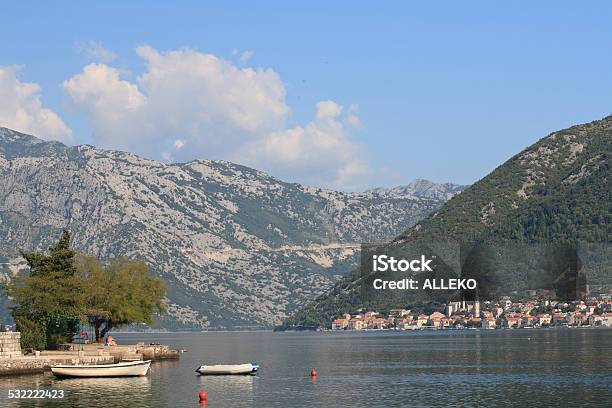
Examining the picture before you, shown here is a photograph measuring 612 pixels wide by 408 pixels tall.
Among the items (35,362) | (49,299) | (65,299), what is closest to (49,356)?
(35,362)

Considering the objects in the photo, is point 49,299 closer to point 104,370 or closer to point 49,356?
point 49,356

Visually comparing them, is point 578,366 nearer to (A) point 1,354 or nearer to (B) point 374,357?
(B) point 374,357

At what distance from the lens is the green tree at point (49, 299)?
12438 cm

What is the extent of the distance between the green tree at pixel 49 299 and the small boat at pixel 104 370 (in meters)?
16.5

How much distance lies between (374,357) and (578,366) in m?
47.7

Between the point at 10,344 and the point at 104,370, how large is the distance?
35.0ft

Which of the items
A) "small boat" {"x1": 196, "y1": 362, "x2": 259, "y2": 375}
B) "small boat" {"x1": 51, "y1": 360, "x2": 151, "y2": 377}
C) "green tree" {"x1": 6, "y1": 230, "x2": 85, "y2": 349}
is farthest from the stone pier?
"small boat" {"x1": 196, "y1": 362, "x2": 259, "y2": 375}

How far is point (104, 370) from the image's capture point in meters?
110

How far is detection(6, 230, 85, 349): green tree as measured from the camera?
124375 millimetres

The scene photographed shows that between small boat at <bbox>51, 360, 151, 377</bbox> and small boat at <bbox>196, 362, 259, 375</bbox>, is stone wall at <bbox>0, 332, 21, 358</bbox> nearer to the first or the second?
small boat at <bbox>51, 360, 151, 377</bbox>

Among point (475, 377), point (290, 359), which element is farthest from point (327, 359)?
point (475, 377)

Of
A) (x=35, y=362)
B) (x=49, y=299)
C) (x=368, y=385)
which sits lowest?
(x=368, y=385)

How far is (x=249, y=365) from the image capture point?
121125 millimetres

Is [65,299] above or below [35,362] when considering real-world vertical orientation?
above
